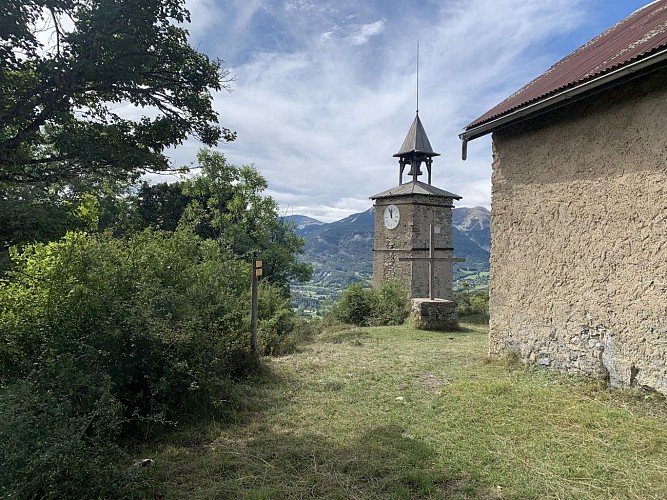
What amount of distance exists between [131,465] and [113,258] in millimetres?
2516

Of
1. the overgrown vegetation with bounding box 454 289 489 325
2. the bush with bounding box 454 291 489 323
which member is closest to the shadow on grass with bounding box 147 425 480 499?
the overgrown vegetation with bounding box 454 289 489 325

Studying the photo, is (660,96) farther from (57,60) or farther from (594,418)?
(57,60)

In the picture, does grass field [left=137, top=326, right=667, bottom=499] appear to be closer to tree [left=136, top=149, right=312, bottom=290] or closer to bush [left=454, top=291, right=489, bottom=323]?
bush [left=454, top=291, right=489, bottom=323]

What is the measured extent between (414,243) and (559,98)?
596 inches

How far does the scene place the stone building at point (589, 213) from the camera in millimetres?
4977

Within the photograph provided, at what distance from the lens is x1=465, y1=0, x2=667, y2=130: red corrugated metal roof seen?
5109mm

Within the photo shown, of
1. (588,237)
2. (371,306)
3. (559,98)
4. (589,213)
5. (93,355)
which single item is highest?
(559,98)

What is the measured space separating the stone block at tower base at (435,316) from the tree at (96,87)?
28.7ft

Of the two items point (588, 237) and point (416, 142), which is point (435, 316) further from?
point (416, 142)

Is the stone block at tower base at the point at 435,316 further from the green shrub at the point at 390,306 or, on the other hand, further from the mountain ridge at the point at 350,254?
the mountain ridge at the point at 350,254

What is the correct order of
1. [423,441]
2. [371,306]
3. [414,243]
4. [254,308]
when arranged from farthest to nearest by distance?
[414,243] → [371,306] → [254,308] → [423,441]

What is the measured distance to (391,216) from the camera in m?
21.7

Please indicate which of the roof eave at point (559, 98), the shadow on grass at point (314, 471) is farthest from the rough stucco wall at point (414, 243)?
the shadow on grass at point (314, 471)

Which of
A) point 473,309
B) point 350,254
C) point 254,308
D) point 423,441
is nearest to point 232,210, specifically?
point 473,309
